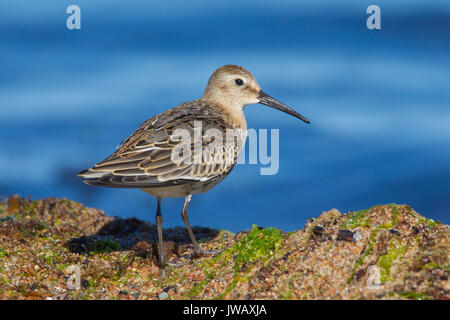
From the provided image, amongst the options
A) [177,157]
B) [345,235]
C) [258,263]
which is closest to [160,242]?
[177,157]

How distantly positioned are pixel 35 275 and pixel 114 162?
6.64ft

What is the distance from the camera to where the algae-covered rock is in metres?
6.34

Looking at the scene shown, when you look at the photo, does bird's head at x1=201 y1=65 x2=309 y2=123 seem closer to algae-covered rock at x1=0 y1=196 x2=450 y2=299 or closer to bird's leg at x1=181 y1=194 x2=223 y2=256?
bird's leg at x1=181 y1=194 x2=223 y2=256

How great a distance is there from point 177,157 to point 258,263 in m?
2.39

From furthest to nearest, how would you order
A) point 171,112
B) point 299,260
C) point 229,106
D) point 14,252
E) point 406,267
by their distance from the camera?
point 229,106
point 171,112
point 14,252
point 299,260
point 406,267

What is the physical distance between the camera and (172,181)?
341 inches

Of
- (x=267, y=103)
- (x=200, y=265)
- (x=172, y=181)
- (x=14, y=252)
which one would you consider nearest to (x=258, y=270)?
(x=200, y=265)

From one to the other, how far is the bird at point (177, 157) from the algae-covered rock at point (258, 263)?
76cm

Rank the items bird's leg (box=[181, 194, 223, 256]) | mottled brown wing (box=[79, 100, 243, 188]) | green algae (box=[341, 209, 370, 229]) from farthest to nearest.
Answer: bird's leg (box=[181, 194, 223, 256]) < mottled brown wing (box=[79, 100, 243, 188]) < green algae (box=[341, 209, 370, 229])

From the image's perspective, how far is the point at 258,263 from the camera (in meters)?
7.33

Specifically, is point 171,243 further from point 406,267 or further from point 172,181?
point 406,267

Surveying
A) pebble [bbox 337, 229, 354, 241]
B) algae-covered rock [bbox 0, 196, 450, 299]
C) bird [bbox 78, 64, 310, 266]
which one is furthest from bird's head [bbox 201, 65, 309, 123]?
pebble [bbox 337, 229, 354, 241]

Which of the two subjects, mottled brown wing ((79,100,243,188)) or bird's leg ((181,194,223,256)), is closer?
mottled brown wing ((79,100,243,188))

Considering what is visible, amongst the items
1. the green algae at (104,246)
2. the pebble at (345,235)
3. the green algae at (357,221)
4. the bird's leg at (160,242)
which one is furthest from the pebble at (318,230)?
the green algae at (104,246)
